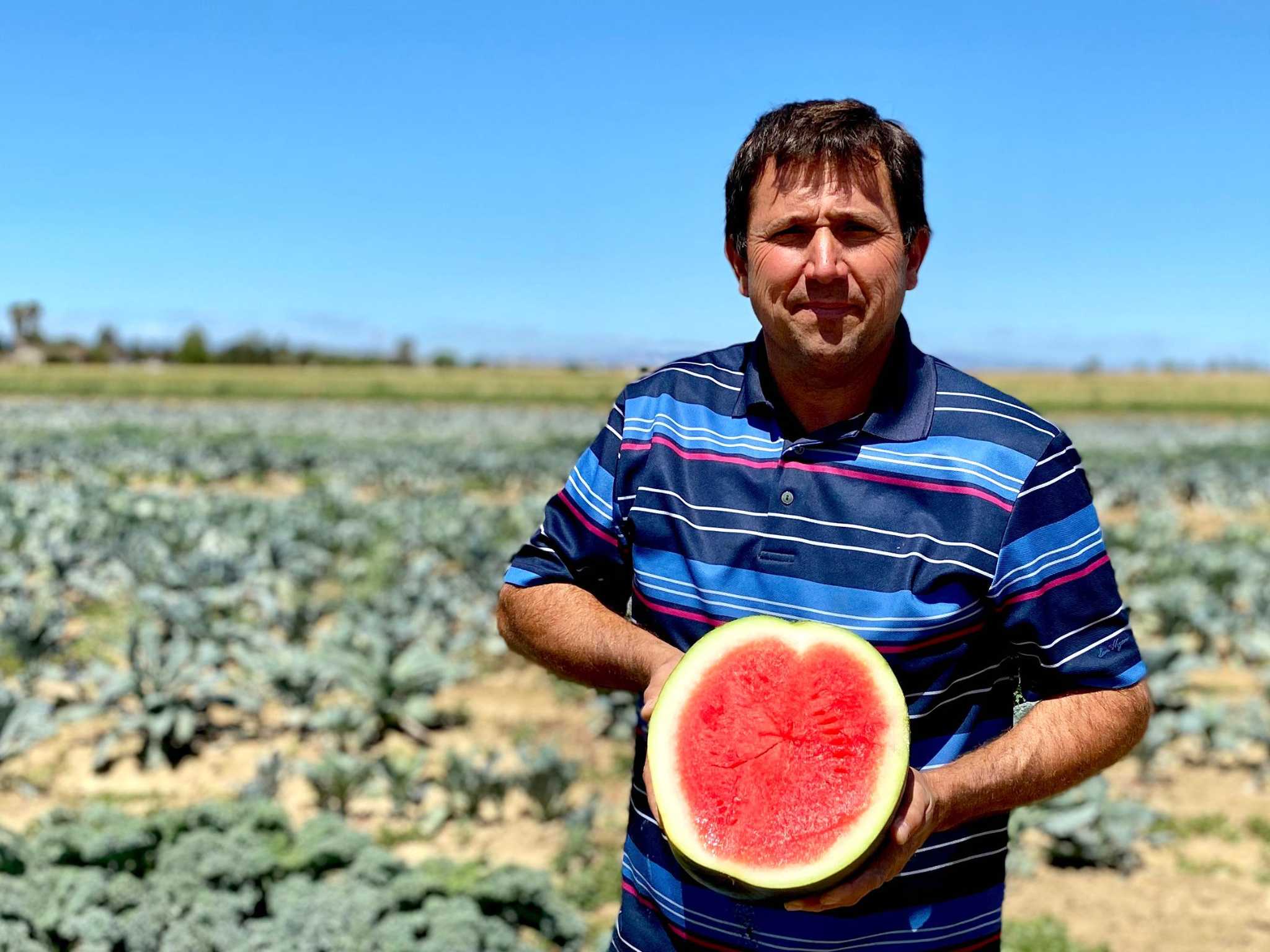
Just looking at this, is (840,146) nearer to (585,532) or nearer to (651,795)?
(585,532)

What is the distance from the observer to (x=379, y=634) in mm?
6531

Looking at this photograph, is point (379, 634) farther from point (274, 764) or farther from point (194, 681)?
A: point (274, 764)

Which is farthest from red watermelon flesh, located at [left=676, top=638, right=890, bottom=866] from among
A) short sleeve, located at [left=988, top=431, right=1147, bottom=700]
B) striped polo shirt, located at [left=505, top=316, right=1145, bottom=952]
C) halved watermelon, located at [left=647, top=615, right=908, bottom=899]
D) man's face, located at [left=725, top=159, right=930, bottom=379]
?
man's face, located at [left=725, top=159, right=930, bottom=379]

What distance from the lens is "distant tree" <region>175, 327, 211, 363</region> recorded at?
113938 mm

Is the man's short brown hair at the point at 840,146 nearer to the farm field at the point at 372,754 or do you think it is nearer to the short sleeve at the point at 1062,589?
the short sleeve at the point at 1062,589

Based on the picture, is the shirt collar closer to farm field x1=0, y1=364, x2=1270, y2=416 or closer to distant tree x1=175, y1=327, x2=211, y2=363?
farm field x1=0, y1=364, x2=1270, y2=416

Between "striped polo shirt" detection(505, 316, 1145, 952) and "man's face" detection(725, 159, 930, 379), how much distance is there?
0.13 metres

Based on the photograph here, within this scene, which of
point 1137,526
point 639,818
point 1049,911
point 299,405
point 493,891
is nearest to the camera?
point 639,818

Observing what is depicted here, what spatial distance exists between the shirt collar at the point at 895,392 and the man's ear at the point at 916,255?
9cm

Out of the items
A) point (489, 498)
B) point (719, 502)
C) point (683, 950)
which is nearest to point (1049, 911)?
point (683, 950)

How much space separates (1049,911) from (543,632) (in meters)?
3.26

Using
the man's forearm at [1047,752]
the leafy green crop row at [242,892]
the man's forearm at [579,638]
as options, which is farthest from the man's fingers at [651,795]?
the leafy green crop row at [242,892]

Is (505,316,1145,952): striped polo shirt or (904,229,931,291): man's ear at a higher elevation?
(904,229,931,291): man's ear

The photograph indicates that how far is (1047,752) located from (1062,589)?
10.1 inches
